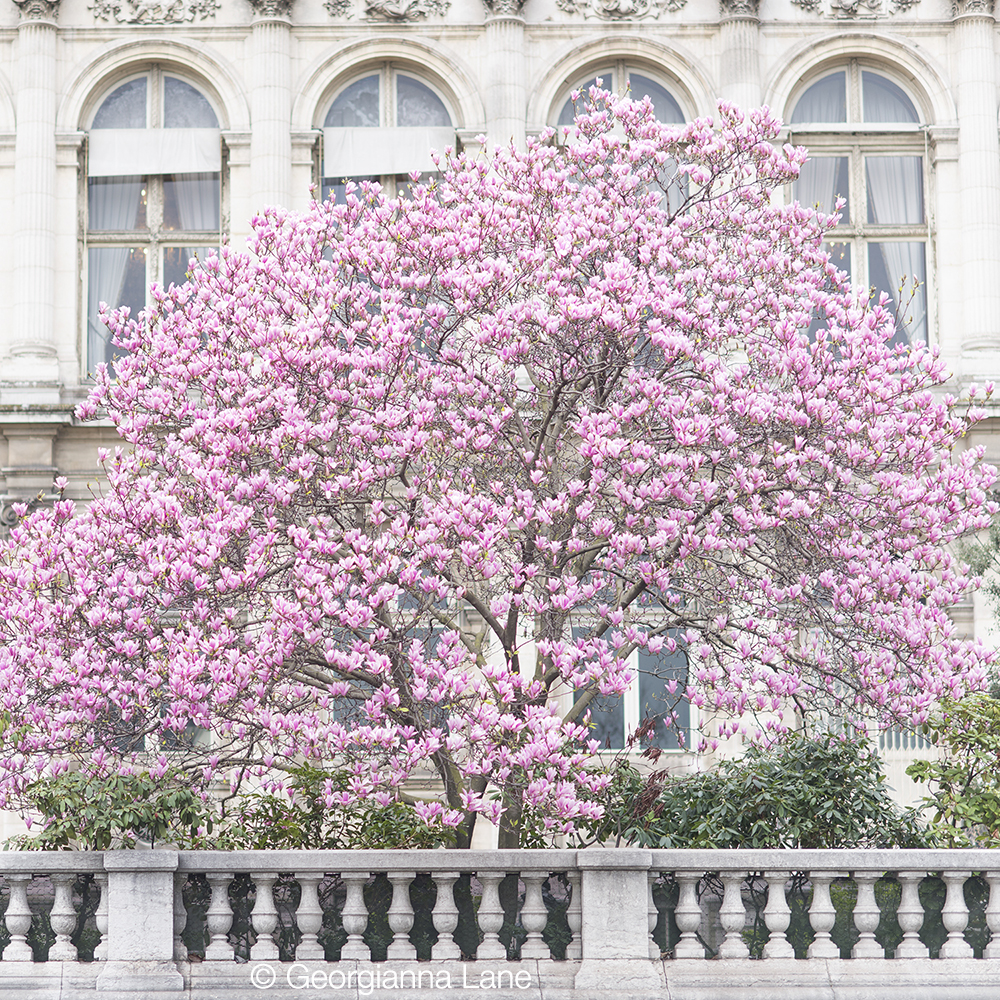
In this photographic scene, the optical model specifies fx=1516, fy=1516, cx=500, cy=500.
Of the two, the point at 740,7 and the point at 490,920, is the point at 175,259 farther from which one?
the point at 490,920

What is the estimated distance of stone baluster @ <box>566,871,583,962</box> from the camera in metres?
10.2

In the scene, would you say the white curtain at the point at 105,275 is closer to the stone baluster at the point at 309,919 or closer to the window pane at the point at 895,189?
the window pane at the point at 895,189

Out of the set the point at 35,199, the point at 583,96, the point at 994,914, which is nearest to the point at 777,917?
the point at 994,914

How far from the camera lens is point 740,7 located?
23.2 metres

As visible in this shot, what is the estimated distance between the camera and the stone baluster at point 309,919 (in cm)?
1014

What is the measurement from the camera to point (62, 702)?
10930 mm

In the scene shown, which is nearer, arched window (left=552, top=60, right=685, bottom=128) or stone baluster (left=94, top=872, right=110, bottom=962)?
stone baluster (left=94, top=872, right=110, bottom=962)

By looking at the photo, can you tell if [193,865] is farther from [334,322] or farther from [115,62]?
[115,62]

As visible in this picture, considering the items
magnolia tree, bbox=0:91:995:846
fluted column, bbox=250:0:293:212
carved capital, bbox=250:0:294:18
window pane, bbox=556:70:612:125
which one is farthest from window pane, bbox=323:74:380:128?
magnolia tree, bbox=0:91:995:846

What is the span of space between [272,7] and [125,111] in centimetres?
286

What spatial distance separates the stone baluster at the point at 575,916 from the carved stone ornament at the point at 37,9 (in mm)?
17912

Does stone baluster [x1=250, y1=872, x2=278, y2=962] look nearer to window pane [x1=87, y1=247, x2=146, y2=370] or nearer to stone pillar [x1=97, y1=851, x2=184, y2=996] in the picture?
stone pillar [x1=97, y1=851, x2=184, y2=996]

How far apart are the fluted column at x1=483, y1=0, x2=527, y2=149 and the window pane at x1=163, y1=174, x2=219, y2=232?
4438 millimetres

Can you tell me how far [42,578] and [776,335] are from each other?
5.91 metres
